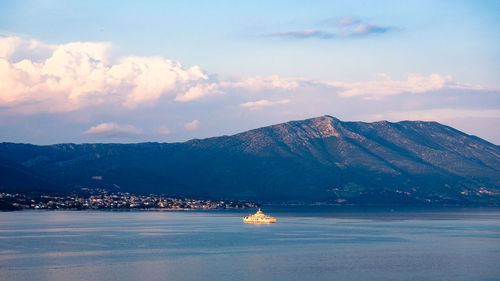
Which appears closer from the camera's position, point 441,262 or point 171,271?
point 171,271

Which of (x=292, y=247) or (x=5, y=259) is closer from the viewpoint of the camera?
(x=5, y=259)

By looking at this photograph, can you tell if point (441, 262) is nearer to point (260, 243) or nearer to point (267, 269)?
point (267, 269)

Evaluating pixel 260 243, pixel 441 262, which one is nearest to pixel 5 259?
pixel 260 243

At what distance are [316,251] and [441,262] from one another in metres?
23.3

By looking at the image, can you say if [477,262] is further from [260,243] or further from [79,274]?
[79,274]

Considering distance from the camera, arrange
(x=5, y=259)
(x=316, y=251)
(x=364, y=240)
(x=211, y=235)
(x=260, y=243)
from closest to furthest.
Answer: (x=5, y=259)
(x=316, y=251)
(x=260, y=243)
(x=364, y=240)
(x=211, y=235)

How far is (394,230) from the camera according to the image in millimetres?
176000

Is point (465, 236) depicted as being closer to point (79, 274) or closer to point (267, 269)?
point (267, 269)

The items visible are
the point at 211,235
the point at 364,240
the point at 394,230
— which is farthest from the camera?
the point at 394,230

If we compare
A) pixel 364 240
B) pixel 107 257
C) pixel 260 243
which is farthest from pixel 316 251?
pixel 107 257

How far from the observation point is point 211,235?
496 feet

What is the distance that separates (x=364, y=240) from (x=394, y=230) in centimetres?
3748

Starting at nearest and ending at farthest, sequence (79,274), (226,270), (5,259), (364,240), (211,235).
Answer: (79,274) < (226,270) < (5,259) < (364,240) < (211,235)

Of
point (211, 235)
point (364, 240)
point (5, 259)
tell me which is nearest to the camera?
point (5, 259)
